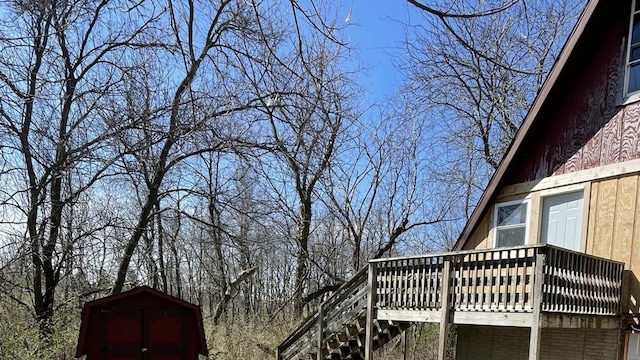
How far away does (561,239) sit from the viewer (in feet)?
30.9

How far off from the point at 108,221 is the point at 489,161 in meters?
14.1

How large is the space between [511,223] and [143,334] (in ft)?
23.3

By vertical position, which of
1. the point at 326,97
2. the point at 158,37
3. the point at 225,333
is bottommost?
the point at 225,333

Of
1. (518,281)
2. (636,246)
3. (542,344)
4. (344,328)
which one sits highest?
(636,246)

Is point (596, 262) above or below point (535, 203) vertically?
below

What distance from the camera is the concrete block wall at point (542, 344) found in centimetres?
858

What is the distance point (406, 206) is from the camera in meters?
21.8

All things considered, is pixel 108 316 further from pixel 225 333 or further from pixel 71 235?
Result: pixel 225 333

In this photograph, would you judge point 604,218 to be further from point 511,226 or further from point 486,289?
point 486,289

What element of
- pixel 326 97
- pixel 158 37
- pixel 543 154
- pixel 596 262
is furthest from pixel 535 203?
pixel 158 37

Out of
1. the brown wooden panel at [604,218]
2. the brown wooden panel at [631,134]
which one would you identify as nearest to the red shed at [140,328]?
the brown wooden panel at [604,218]

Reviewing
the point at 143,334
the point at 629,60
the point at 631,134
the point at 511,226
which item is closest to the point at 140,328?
the point at 143,334

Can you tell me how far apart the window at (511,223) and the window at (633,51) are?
107 inches

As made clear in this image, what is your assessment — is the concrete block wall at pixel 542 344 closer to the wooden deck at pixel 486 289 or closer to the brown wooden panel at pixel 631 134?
the wooden deck at pixel 486 289
